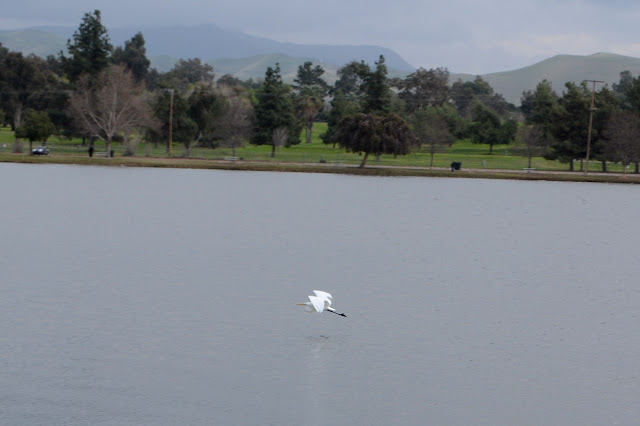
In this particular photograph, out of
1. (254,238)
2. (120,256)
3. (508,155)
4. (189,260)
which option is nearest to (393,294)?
(189,260)

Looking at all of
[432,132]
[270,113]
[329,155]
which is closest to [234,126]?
[270,113]

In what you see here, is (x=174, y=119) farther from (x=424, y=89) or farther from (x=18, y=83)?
(x=424, y=89)

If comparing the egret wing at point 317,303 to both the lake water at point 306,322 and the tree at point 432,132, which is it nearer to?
the lake water at point 306,322

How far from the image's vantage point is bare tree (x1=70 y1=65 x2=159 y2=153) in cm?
9619

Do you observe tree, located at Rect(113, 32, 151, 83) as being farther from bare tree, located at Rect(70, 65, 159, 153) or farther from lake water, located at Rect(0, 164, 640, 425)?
lake water, located at Rect(0, 164, 640, 425)

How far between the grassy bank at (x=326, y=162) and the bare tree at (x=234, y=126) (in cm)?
202

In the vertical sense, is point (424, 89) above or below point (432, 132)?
above

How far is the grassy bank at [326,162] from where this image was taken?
91.0m

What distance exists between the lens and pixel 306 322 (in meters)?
22.1

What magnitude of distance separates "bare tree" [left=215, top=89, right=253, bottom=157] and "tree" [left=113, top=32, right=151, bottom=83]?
7382 cm

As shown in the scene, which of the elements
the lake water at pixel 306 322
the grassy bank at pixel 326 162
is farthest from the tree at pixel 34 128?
the lake water at pixel 306 322

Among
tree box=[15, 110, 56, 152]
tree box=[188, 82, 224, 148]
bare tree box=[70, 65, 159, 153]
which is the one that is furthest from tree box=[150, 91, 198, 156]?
tree box=[15, 110, 56, 152]

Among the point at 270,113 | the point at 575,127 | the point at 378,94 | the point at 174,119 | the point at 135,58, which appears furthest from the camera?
the point at 135,58

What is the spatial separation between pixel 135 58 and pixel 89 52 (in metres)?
66.0
